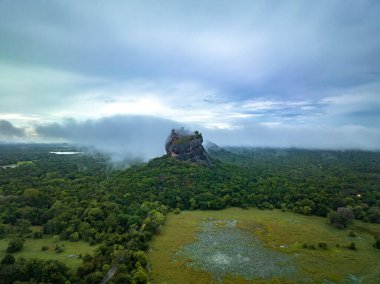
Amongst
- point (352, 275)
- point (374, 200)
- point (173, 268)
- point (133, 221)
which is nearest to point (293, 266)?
point (352, 275)

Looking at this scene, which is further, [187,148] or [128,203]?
[187,148]

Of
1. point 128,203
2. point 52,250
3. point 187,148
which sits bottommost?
point 52,250

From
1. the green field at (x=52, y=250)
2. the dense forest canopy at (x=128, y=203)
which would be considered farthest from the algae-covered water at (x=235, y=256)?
the green field at (x=52, y=250)

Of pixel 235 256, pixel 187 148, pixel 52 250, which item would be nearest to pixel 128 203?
pixel 52 250

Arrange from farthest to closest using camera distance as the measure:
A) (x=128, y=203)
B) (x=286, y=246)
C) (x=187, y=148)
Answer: (x=187, y=148), (x=128, y=203), (x=286, y=246)

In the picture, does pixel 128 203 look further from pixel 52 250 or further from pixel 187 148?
pixel 187 148

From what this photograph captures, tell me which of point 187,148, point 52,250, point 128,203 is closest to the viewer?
point 52,250
